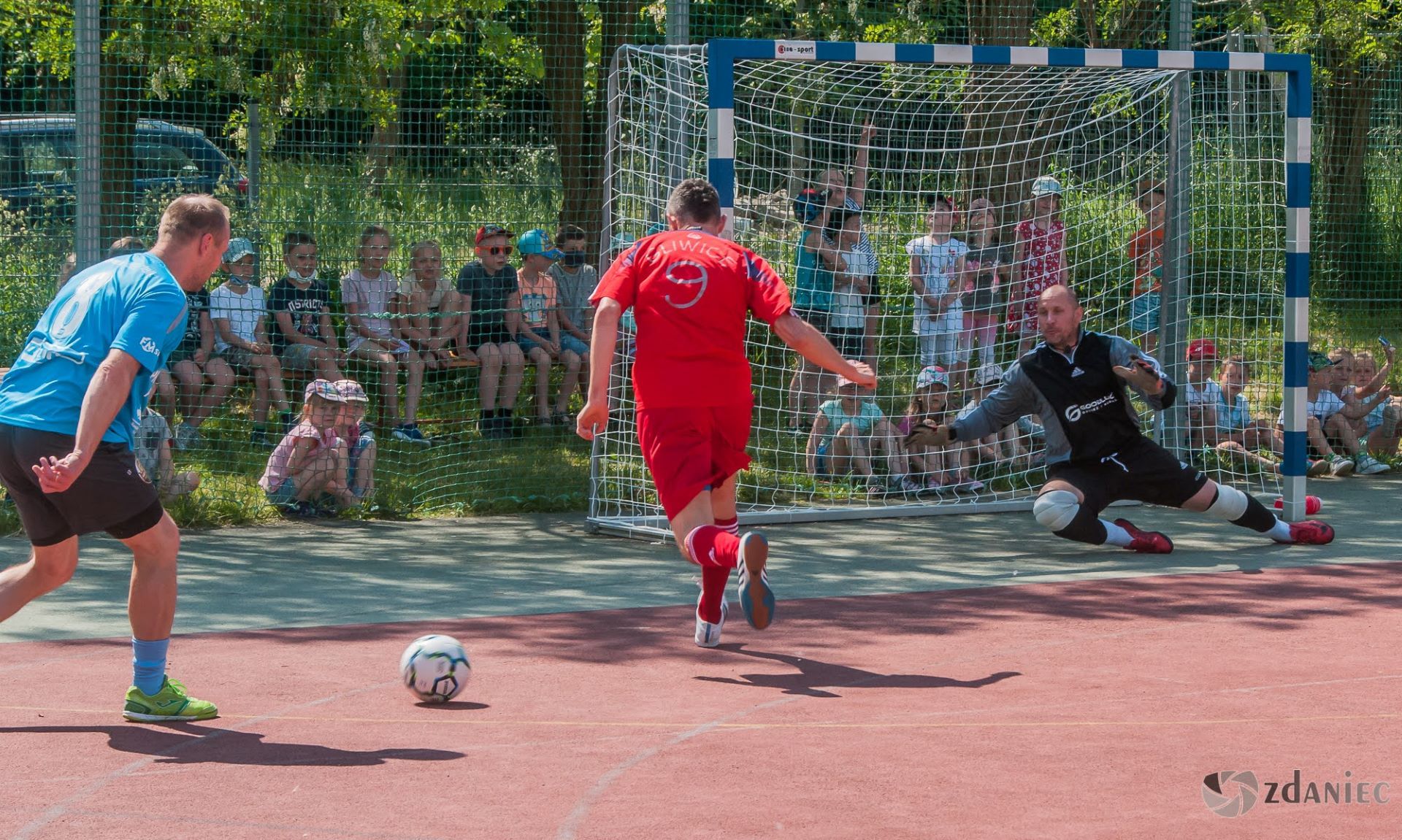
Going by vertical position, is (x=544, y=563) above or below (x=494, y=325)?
below

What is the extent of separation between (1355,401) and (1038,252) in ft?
10.2

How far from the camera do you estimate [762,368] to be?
1127cm

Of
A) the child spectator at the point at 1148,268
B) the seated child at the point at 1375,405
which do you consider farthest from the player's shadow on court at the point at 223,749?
the seated child at the point at 1375,405

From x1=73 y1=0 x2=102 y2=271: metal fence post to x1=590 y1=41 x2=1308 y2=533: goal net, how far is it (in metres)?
3.22

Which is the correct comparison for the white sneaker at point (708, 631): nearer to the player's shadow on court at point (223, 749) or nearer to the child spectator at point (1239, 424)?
the player's shadow on court at point (223, 749)

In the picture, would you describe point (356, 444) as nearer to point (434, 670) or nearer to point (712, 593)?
→ point (712, 593)

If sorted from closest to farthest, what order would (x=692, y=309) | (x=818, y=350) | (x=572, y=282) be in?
1. (x=818, y=350)
2. (x=692, y=309)
3. (x=572, y=282)

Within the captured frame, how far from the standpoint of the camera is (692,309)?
652 centimetres

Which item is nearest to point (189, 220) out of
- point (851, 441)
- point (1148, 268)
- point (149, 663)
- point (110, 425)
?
point (110, 425)

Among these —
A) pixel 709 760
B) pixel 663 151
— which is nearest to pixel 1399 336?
pixel 663 151

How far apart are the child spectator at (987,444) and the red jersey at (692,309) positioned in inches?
184

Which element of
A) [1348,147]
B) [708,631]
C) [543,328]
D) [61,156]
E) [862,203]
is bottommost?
[708,631]

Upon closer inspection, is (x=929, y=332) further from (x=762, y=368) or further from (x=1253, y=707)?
(x=1253, y=707)

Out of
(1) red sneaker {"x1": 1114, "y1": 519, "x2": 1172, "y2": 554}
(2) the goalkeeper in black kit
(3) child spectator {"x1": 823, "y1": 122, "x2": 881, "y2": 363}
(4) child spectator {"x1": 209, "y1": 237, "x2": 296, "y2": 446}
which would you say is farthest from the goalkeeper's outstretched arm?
(4) child spectator {"x1": 209, "y1": 237, "x2": 296, "y2": 446}
